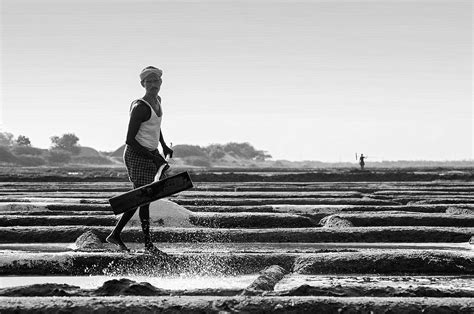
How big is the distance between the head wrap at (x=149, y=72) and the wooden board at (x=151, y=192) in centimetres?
135

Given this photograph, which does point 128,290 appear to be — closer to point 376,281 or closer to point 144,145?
point 376,281

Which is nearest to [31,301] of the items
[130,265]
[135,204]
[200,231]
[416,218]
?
[130,265]

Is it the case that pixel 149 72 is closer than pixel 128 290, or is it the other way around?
pixel 128 290

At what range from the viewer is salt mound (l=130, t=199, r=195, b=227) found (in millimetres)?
11672

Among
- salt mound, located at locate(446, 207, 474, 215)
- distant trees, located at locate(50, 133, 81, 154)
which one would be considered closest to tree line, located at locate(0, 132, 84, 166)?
distant trees, located at locate(50, 133, 81, 154)

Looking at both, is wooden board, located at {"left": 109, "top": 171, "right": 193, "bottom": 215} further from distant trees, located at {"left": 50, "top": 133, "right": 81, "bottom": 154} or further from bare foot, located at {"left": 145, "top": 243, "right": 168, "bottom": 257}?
distant trees, located at {"left": 50, "top": 133, "right": 81, "bottom": 154}

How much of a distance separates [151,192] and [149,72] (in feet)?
4.83

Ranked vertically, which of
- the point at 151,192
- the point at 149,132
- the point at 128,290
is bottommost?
the point at 128,290

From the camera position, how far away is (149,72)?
830 centimetres

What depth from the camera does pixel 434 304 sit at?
461 centimetres

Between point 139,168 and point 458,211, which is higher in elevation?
point 139,168

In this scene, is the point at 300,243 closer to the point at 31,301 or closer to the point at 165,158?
the point at 165,158

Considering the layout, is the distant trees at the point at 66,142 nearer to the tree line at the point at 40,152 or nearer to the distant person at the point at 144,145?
the tree line at the point at 40,152

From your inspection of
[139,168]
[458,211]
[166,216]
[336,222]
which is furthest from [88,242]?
[458,211]
